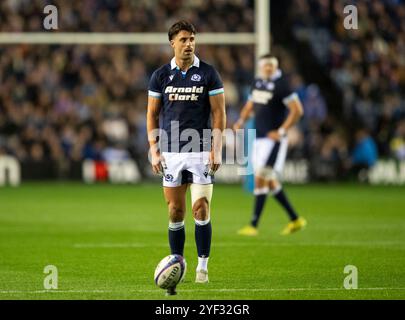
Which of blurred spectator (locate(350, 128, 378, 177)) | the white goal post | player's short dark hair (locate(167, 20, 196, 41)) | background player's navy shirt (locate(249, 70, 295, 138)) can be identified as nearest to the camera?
player's short dark hair (locate(167, 20, 196, 41))

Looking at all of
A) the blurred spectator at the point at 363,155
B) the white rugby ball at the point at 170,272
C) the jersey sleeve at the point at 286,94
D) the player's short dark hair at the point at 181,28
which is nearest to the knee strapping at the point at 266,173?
the jersey sleeve at the point at 286,94

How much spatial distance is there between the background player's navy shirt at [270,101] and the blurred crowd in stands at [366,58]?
12905 mm

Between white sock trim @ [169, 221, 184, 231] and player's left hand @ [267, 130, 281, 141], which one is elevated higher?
player's left hand @ [267, 130, 281, 141]

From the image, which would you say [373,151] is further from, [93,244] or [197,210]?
[197,210]

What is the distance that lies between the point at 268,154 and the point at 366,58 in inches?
626

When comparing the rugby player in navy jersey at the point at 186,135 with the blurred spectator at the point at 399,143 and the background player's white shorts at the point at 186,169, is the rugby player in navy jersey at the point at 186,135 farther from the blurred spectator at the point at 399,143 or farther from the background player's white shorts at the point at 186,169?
the blurred spectator at the point at 399,143

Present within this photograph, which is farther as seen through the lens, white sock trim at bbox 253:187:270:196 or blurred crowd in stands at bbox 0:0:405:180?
blurred crowd in stands at bbox 0:0:405:180

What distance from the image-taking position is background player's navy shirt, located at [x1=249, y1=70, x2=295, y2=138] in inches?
569

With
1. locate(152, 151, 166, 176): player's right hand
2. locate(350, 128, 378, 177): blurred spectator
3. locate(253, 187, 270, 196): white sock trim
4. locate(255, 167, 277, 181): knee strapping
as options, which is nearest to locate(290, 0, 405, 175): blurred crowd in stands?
locate(350, 128, 378, 177): blurred spectator

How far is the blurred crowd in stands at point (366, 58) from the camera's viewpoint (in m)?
28.3

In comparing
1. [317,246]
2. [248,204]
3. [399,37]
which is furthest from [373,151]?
[317,246]

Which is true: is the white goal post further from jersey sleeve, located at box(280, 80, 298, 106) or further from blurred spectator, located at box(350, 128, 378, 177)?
jersey sleeve, located at box(280, 80, 298, 106)

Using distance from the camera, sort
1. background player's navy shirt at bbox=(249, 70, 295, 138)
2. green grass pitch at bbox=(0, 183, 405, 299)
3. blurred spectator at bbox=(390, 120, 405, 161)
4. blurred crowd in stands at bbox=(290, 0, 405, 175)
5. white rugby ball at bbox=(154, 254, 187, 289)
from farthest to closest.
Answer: blurred crowd in stands at bbox=(290, 0, 405, 175) < blurred spectator at bbox=(390, 120, 405, 161) < background player's navy shirt at bbox=(249, 70, 295, 138) < green grass pitch at bbox=(0, 183, 405, 299) < white rugby ball at bbox=(154, 254, 187, 289)

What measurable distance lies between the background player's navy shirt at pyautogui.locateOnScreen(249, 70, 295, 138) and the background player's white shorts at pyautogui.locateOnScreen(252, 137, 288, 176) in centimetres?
13
